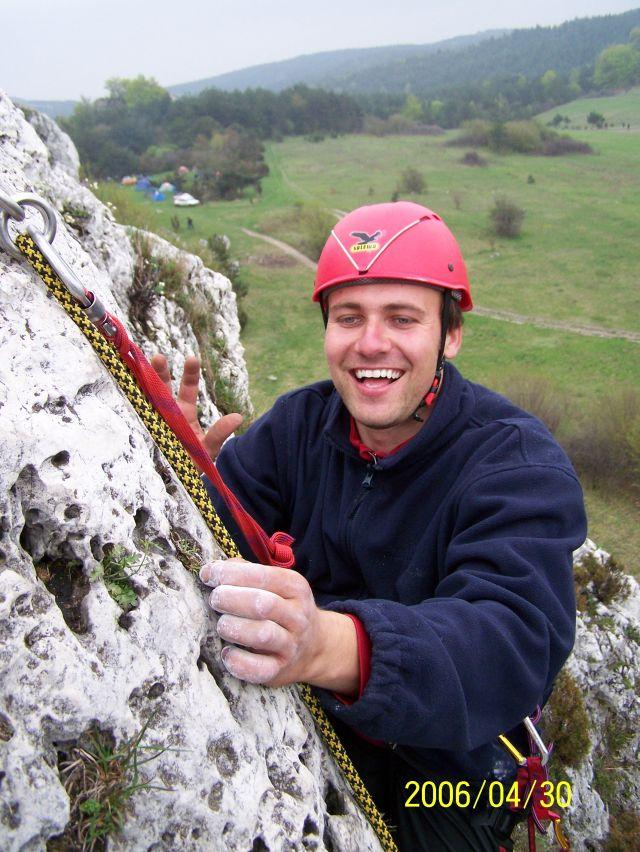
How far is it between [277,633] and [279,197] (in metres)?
65.1

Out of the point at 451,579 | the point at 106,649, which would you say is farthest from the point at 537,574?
the point at 106,649

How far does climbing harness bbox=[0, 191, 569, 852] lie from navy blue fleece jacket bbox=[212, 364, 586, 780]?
31cm

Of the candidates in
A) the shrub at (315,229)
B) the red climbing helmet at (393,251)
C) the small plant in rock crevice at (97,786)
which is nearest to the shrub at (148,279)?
the red climbing helmet at (393,251)

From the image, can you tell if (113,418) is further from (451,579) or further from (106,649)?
(451,579)

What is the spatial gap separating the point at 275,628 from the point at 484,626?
0.70 metres

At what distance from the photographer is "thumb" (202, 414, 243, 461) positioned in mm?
3049

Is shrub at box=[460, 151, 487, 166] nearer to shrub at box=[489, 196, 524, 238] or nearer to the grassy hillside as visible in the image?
shrub at box=[489, 196, 524, 238]

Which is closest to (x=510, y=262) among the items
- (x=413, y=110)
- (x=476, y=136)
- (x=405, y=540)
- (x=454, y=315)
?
(x=454, y=315)

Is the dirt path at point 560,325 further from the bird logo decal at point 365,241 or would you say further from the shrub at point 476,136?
the shrub at point 476,136

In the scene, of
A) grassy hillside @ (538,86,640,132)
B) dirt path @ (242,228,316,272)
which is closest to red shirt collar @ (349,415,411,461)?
dirt path @ (242,228,316,272)

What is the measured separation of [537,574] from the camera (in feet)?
6.41

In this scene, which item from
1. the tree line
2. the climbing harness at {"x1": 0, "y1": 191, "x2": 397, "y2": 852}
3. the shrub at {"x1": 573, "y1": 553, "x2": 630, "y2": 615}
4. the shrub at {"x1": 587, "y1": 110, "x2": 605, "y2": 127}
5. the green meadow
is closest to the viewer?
the climbing harness at {"x1": 0, "y1": 191, "x2": 397, "y2": 852}

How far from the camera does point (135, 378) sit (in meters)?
1.91

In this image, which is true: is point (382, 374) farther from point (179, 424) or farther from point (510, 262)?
point (510, 262)
